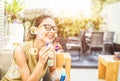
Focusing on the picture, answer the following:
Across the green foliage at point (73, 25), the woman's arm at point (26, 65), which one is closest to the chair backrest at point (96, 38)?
the green foliage at point (73, 25)

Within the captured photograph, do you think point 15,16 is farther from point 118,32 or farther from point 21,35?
point 118,32

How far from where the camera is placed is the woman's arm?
1523mm

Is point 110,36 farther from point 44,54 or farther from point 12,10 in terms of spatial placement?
point 44,54

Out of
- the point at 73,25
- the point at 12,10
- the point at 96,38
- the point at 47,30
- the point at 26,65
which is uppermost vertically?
the point at 12,10

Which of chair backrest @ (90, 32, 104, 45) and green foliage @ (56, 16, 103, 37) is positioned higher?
green foliage @ (56, 16, 103, 37)

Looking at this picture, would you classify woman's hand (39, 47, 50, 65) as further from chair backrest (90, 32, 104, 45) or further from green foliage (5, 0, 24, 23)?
chair backrest (90, 32, 104, 45)

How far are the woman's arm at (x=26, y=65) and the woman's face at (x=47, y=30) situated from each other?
148 millimetres

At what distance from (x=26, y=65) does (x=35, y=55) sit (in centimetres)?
12

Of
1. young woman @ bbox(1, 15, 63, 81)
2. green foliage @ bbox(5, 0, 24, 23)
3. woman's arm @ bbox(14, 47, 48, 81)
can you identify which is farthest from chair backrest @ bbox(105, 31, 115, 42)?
woman's arm @ bbox(14, 47, 48, 81)

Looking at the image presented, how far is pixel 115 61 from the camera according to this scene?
3.89 meters

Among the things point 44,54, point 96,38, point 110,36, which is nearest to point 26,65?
point 44,54

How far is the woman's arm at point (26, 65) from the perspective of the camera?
152 centimetres

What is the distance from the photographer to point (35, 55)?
5.54 ft

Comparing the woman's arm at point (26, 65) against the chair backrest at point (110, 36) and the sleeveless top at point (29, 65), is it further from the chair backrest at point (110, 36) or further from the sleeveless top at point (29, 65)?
the chair backrest at point (110, 36)
